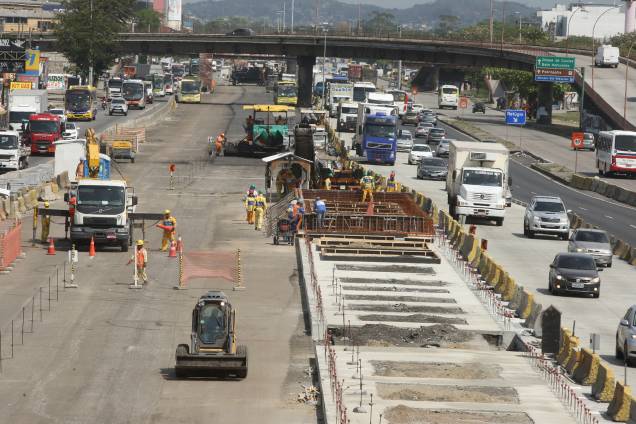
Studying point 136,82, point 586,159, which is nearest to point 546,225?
point 586,159

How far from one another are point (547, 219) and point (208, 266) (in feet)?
61.8

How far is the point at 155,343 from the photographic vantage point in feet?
108

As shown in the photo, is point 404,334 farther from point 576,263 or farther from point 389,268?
point 389,268

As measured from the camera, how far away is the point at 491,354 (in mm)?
32688

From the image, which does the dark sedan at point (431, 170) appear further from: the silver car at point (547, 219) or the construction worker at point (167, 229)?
the construction worker at point (167, 229)

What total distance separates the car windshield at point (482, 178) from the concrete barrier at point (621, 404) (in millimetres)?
34874

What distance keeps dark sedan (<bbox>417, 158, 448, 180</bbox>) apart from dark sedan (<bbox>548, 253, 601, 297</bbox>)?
138 ft

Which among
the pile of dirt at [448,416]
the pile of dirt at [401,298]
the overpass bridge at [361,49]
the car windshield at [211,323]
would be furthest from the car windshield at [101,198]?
the overpass bridge at [361,49]

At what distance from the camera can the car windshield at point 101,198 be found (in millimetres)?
47094

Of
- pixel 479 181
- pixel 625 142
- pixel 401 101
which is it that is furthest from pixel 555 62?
pixel 479 181

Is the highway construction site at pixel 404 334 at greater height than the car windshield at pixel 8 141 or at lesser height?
lesser

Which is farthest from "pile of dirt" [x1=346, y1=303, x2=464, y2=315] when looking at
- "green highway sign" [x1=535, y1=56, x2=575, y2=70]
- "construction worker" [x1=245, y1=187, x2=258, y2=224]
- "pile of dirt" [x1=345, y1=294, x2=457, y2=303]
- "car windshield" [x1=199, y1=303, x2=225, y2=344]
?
"green highway sign" [x1=535, y1=56, x2=575, y2=70]

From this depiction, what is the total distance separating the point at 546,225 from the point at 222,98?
122 metres

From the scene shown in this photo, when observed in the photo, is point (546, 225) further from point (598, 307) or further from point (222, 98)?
point (222, 98)
